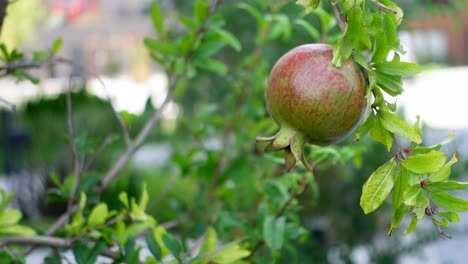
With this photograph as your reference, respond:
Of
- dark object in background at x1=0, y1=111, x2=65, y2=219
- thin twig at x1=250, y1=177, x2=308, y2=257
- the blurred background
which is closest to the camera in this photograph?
thin twig at x1=250, y1=177, x2=308, y2=257

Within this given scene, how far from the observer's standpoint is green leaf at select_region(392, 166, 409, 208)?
2.46 feet

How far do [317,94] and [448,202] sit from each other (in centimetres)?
20

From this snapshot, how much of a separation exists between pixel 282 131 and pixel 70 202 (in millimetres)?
725

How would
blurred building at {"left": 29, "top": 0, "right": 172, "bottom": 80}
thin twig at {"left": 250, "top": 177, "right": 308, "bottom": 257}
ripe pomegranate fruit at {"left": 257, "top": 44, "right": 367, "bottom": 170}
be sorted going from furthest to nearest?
blurred building at {"left": 29, "top": 0, "right": 172, "bottom": 80}, thin twig at {"left": 250, "top": 177, "right": 308, "bottom": 257}, ripe pomegranate fruit at {"left": 257, "top": 44, "right": 367, "bottom": 170}

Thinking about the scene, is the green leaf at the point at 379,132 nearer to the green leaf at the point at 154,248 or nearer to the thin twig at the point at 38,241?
the green leaf at the point at 154,248

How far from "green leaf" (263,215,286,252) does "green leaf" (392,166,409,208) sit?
1.43ft

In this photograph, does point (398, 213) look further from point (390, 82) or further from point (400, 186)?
point (390, 82)

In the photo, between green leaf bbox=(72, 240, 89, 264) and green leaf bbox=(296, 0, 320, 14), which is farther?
green leaf bbox=(72, 240, 89, 264)

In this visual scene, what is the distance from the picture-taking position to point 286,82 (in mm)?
710

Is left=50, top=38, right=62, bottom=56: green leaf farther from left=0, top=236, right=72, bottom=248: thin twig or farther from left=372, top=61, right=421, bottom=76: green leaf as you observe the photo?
left=372, top=61, right=421, bottom=76: green leaf

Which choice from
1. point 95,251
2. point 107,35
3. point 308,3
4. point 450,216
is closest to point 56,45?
point 95,251

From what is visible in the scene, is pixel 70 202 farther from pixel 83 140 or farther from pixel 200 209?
pixel 200 209

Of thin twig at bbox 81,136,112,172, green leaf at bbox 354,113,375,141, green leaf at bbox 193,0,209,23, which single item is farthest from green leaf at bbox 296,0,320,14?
→ thin twig at bbox 81,136,112,172

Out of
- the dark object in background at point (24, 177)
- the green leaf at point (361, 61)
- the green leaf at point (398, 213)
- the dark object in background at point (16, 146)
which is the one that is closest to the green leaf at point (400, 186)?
the green leaf at point (398, 213)
